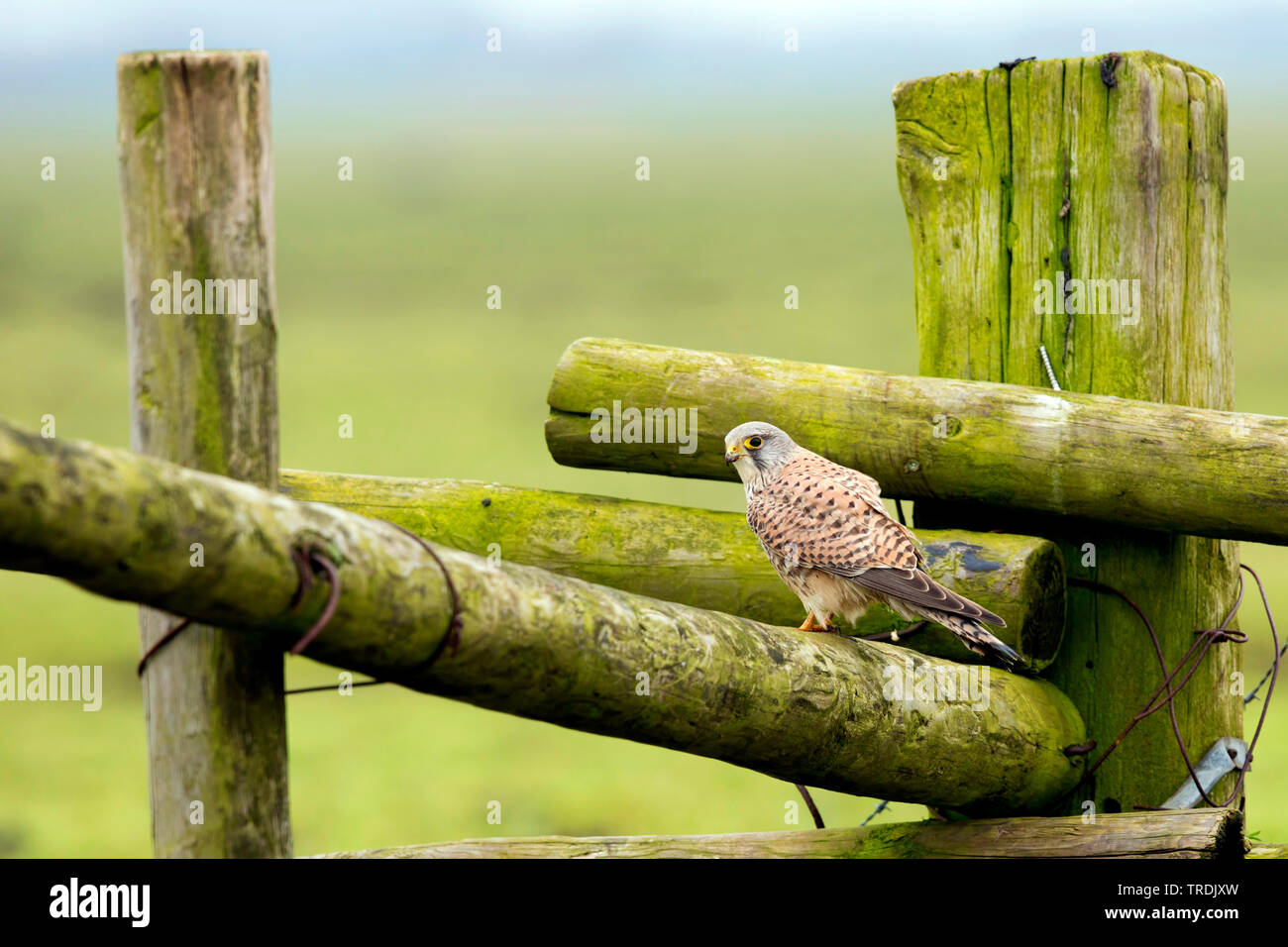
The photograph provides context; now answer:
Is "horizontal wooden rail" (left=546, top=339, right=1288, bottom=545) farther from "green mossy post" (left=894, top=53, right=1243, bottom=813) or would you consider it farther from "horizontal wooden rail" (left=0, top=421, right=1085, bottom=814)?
"horizontal wooden rail" (left=0, top=421, right=1085, bottom=814)

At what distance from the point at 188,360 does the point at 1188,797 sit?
2500mm

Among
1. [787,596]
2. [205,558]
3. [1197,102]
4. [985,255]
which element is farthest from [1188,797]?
[205,558]

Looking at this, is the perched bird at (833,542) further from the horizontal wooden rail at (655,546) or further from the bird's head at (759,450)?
the horizontal wooden rail at (655,546)

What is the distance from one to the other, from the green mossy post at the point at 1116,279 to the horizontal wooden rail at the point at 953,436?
0.80 feet

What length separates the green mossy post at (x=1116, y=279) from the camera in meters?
3.05

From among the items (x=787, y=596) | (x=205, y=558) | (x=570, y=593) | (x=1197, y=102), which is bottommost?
(x=787, y=596)

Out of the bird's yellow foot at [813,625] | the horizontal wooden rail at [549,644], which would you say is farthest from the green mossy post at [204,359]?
the bird's yellow foot at [813,625]

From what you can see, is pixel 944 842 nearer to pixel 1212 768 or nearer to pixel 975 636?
pixel 975 636

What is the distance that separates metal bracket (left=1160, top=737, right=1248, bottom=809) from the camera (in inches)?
119

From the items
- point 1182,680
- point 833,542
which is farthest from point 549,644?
point 1182,680

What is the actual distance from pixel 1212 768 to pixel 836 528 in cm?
114

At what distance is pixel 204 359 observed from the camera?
6.29 ft
